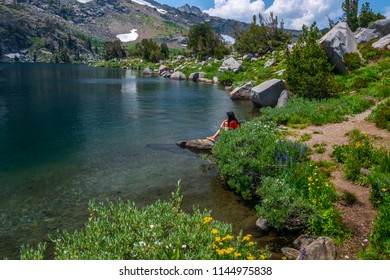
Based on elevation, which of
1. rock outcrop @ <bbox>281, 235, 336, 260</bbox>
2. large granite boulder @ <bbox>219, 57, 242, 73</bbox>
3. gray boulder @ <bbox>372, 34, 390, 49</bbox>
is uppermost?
gray boulder @ <bbox>372, 34, 390, 49</bbox>

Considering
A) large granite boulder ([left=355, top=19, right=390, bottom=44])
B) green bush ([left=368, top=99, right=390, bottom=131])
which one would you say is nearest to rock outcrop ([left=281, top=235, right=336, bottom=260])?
green bush ([left=368, top=99, right=390, bottom=131])

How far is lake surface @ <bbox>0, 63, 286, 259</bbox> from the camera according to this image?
39.7 feet

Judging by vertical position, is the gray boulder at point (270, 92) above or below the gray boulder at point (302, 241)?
above

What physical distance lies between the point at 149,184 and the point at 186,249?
8387 millimetres

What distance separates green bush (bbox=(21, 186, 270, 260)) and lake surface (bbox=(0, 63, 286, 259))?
4.13 m

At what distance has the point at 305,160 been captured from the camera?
48.1 ft

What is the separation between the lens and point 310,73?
2866 cm

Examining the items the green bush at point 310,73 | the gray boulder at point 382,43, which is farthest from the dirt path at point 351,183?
the gray boulder at point 382,43

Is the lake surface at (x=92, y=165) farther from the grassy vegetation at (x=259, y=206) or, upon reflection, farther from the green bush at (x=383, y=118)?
the green bush at (x=383, y=118)

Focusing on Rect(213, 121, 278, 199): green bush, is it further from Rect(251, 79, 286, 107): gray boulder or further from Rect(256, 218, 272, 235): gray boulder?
Rect(251, 79, 286, 107): gray boulder

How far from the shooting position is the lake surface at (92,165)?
39.7ft

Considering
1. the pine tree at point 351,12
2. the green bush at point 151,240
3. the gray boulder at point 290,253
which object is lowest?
the gray boulder at point 290,253

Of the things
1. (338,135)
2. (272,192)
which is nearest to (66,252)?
(272,192)

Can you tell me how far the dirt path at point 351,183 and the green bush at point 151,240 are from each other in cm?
341
